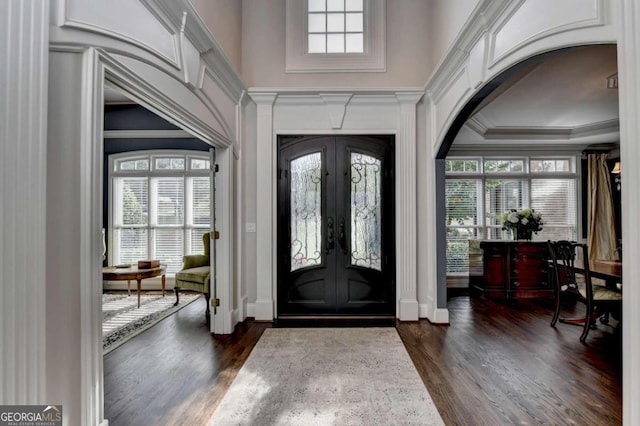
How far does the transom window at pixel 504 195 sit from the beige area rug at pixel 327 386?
3478 millimetres

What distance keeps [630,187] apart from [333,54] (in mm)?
3701

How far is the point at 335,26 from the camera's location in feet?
14.3

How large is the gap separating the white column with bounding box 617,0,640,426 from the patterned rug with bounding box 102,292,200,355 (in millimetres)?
3763

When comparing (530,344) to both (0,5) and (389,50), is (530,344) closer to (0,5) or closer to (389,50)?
(389,50)

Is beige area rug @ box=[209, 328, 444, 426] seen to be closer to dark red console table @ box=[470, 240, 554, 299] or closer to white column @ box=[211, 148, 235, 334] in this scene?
white column @ box=[211, 148, 235, 334]

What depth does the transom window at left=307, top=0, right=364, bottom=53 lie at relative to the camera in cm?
436

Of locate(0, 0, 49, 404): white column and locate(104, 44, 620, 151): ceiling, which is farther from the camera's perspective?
locate(104, 44, 620, 151): ceiling

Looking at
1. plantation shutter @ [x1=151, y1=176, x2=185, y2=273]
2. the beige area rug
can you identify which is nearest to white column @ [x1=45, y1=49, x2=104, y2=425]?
the beige area rug

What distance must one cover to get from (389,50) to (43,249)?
4.19 meters

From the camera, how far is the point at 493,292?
5.29 metres

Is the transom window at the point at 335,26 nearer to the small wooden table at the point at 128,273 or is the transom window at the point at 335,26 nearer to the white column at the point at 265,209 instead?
the white column at the point at 265,209

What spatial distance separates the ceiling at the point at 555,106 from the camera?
3447mm

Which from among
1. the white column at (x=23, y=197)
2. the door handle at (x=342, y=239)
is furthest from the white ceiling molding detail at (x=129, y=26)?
the door handle at (x=342, y=239)

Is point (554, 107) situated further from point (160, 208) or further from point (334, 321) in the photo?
point (160, 208)
